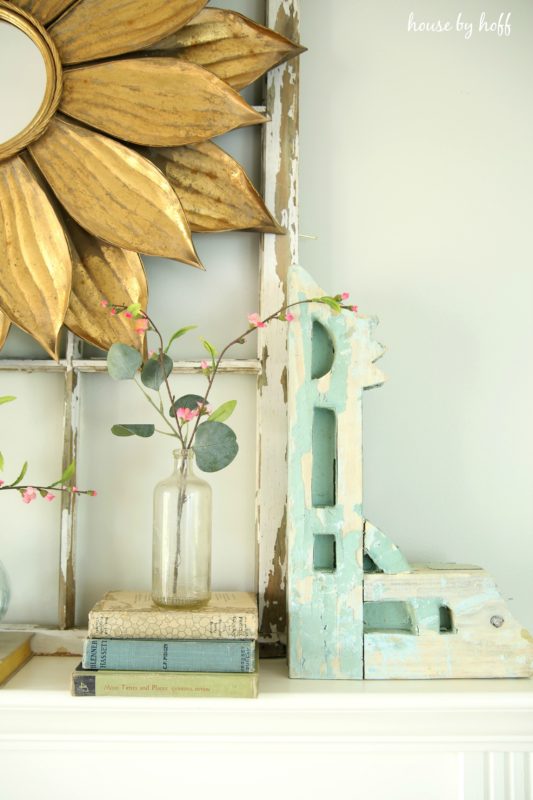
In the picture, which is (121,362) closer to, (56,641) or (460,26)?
(56,641)

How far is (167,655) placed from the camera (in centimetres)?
86

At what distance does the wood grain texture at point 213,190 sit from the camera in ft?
3.44

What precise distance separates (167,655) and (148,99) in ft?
2.35

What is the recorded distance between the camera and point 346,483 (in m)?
0.96

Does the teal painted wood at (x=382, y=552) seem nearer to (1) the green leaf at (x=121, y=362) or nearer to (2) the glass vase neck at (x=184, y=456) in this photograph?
(2) the glass vase neck at (x=184, y=456)

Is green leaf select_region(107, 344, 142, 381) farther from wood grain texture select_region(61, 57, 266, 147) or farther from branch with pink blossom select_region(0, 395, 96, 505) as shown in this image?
wood grain texture select_region(61, 57, 266, 147)

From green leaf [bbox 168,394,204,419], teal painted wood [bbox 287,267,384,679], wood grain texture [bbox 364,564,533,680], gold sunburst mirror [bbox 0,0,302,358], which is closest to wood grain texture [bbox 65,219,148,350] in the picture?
gold sunburst mirror [bbox 0,0,302,358]

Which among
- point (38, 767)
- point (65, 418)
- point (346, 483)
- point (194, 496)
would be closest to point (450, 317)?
point (346, 483)

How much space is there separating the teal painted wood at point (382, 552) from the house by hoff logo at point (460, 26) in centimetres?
75

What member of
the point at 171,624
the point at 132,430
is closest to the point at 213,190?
the point at 132,430

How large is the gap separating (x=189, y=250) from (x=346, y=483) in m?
0.38

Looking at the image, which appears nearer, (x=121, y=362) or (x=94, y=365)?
(x=121, y=362)

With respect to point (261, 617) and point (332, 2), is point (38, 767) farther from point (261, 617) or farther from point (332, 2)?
point (332, 2)

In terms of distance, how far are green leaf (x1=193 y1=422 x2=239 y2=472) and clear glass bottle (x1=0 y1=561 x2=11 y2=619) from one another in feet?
0.97
